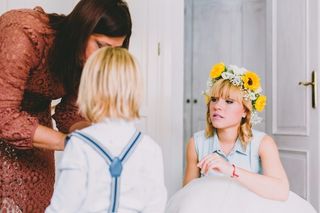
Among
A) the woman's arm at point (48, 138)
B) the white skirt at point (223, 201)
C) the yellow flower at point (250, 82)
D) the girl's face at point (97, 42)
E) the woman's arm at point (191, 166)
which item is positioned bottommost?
the white skirt at point (223, 201)

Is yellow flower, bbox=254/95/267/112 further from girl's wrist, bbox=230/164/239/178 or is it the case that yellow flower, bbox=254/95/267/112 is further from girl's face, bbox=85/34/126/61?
girl's face, bbox=85/34/126/61

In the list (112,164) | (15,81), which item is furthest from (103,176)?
(15,81)

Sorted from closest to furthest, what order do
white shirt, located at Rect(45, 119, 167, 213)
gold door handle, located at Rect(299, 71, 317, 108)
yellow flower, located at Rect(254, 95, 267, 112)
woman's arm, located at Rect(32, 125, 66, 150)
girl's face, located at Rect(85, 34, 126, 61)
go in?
white shirt, located at Rect(45, 119, 167, 213) < woman's arm, located at Rect(32, 125, 66, 150) < girl's face, located at Rect(85, 34, 126, 61) < yellow flower, located at Rect(254, 95, 267, 112) < gold door handle, located at Rect(299, 71, 317, 108)

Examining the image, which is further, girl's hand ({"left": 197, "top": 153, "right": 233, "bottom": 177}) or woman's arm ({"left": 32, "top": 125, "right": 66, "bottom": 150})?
girl's hand ({"left": 197, "top": 153, "right": 233, "bottom": 177})

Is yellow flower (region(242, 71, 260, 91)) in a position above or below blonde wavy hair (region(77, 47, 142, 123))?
above

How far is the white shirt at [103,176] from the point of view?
108 cm

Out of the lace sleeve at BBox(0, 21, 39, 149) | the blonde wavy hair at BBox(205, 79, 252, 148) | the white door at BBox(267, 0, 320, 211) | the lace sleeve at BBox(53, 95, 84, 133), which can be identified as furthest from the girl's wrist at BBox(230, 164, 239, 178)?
the white door at BBox(267, 0, 320, 211)

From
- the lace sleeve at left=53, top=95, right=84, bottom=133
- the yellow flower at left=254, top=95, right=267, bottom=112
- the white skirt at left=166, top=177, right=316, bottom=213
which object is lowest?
the white skirt at left=166, top=177, right=316, bottom=213

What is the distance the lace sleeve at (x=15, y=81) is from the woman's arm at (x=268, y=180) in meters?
0.90

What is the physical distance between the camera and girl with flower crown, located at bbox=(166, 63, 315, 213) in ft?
5.65

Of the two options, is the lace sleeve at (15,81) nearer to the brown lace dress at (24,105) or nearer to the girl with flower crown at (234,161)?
the brown lace dress at (24,105)

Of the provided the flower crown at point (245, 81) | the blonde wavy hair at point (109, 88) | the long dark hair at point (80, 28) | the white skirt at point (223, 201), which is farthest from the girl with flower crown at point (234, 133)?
the blonde wavy hair at point (109, 88)

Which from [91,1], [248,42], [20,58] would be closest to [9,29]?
[20,58]

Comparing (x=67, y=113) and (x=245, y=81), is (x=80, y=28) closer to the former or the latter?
(x=67, y=113)
